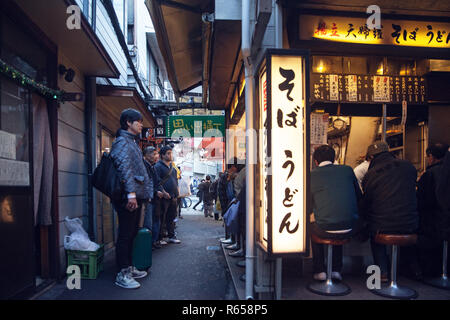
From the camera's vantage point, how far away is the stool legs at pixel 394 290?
4020 mm

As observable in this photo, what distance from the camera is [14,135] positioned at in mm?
3744

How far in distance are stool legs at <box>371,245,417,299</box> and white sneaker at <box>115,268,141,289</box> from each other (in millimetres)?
3428

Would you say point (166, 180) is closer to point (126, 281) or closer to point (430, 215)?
point (126, 281)

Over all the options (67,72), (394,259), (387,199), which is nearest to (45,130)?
(67,72)

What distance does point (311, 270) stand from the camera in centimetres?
510

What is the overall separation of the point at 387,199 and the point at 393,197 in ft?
0.26

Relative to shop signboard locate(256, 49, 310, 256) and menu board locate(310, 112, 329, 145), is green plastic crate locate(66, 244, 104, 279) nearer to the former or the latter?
shop signboard locate(256, 49, 310, 256)

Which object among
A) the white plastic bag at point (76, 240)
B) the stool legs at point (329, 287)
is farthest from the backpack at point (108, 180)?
the stool legs at point (329, 287)

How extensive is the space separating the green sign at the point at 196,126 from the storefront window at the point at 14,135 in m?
7.77

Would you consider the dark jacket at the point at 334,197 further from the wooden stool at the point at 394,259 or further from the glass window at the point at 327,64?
the glass window at the point at 327,64

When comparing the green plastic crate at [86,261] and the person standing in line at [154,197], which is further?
the person standing in line at [154,197]

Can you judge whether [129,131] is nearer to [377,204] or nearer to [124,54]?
[377,204]
